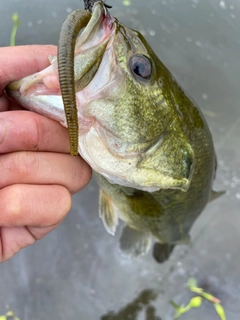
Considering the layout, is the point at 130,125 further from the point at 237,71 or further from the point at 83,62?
the point at 237,71

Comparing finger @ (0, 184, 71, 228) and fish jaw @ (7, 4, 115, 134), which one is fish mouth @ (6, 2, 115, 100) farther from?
finger @ (0, 184, 71, 228)

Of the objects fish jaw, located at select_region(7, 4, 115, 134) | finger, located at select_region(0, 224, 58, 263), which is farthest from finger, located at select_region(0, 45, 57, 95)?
finger, located at select_region(0, 224, 58, 263)

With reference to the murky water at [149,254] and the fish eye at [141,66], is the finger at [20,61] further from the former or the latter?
the murky water at [149,254]

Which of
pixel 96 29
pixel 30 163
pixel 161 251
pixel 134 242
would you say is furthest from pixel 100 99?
pixel 161 251

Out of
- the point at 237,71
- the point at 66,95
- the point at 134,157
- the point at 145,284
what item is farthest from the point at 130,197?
the point at 237,71

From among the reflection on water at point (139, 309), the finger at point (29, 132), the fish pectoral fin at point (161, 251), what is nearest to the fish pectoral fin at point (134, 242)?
the fish pectoral fin at point (161, 251)

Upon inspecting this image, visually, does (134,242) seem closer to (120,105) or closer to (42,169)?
(42,169)
